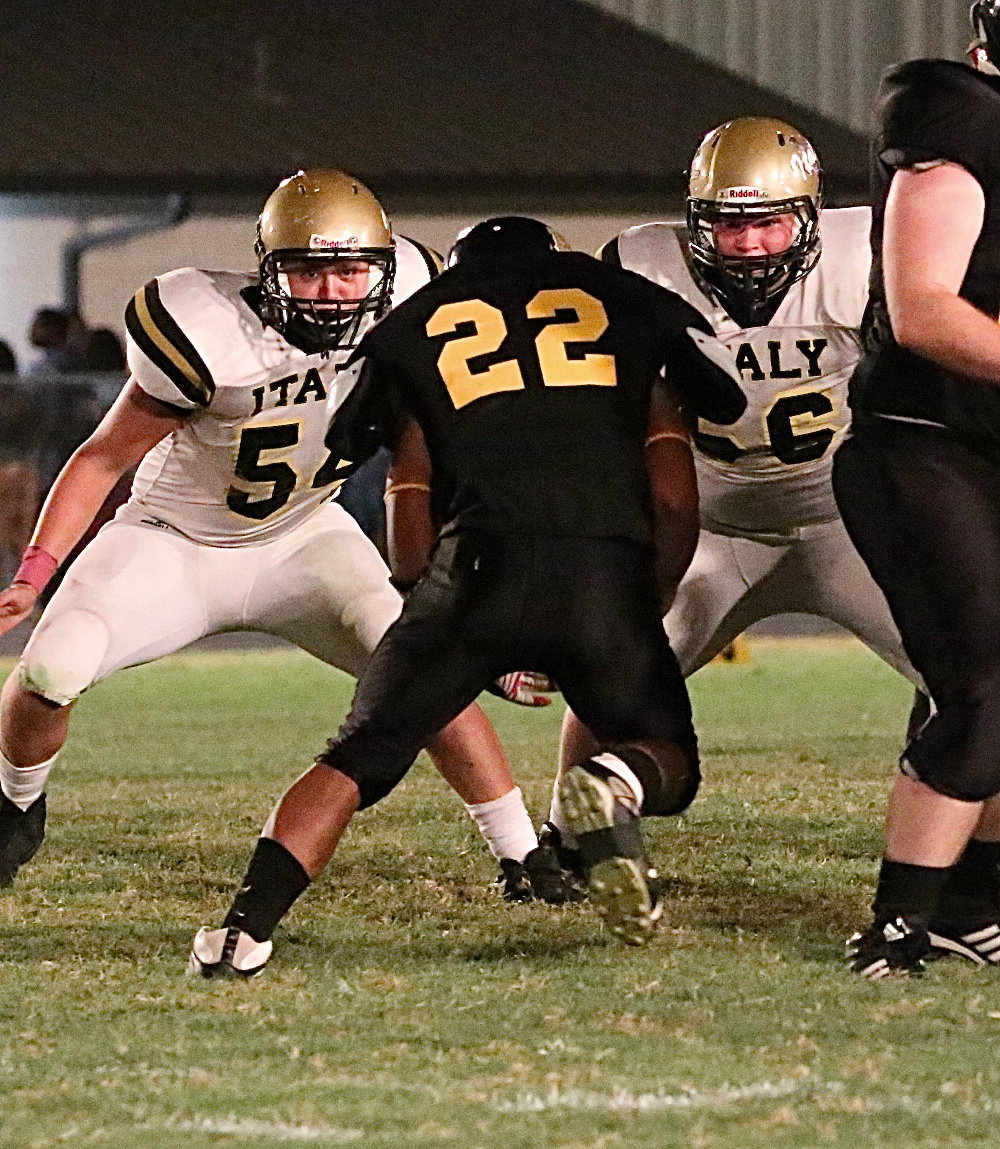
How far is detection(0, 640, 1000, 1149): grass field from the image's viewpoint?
310 centimetres

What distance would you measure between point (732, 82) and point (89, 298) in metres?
5.13

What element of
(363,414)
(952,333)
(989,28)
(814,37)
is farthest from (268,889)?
(814,37)

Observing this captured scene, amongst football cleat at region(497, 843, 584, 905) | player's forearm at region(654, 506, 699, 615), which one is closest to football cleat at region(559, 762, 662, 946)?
player's forearm at region(654, 506, 699, 615)

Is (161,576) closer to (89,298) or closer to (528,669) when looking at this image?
(528,669)

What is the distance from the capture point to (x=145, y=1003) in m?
3.85

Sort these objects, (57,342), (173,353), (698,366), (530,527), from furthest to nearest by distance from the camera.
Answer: (57,342), (173,353), (698,366), (530,527)

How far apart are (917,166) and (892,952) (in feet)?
4.26

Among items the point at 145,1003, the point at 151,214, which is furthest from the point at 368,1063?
the point at 151,214

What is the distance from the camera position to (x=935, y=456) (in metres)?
3.93

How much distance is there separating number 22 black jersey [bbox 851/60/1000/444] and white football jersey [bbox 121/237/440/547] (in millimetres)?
1253

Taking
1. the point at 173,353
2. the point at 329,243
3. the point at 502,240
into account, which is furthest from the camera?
the point at 173,353

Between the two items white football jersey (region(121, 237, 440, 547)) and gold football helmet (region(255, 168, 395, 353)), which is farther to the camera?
white football jersey (region(121, 237, 440, 547))

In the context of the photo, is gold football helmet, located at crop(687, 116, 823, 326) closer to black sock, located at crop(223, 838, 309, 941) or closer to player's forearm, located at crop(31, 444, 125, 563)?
player's forearm, located at crop(31, 444, 125, 563)

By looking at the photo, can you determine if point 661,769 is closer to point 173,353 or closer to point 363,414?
point 363,414
